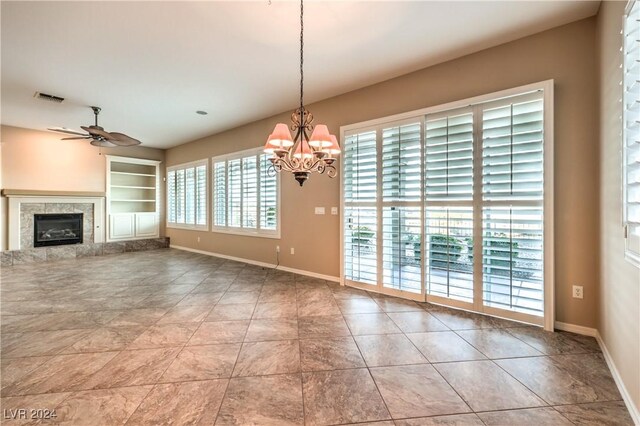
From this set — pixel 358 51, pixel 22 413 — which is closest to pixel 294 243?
pixel 358 51

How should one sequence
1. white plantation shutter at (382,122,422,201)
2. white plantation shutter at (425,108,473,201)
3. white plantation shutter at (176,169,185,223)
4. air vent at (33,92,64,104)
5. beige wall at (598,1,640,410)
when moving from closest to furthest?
beige wall at (598,1,640,410)
white plantation shutter at (425,108,473,201)
white plantation shutter at (382,122,422,201)
air vent at (33,92,64,104)
white plantation shutter at (176,169,185,223)

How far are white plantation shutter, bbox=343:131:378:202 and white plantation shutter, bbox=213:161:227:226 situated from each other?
3311 mm

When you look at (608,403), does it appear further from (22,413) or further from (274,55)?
(274,55)

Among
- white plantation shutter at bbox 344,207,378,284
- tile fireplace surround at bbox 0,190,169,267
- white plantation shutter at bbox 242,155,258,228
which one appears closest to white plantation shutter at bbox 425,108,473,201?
white plantation shutter at bbox 344,207,378,284

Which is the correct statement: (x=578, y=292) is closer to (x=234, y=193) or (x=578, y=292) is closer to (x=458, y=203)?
(x=458, y=203)

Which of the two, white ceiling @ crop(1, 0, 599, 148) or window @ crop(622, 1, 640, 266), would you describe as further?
white ceiling @ crop(1, 0, 599, 148)

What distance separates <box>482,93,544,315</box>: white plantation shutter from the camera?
2631mm

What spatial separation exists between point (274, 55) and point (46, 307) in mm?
4037

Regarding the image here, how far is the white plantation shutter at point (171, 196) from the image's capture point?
301 inches

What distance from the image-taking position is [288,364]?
210cm

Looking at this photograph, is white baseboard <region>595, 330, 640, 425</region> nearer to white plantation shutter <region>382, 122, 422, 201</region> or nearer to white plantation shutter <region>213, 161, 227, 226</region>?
white plantation shutter <region>382, 122, 422, 201</region>

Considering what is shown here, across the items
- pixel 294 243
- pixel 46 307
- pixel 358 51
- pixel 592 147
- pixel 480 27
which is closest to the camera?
pixel 592 147

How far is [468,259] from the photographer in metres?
3.01

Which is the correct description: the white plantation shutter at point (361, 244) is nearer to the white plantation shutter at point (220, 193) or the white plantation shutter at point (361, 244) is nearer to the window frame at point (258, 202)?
the window frame at point (258, 202)
